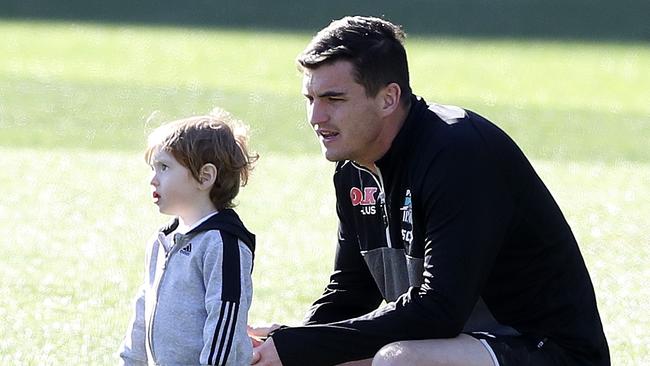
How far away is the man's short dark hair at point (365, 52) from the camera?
4309 millimetres

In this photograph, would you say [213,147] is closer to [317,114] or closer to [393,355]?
[317,114]

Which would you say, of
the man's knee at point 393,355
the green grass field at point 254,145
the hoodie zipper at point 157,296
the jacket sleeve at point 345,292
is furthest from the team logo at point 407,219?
the green grass field at point 254,145

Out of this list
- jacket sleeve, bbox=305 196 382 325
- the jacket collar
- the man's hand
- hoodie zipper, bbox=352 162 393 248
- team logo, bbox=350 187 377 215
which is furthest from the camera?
jacket sleeve, bbox=305 196 382 325

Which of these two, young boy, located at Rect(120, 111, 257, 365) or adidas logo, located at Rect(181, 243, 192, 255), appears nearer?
young boy, located at Rect(120, 111, 257, 365)

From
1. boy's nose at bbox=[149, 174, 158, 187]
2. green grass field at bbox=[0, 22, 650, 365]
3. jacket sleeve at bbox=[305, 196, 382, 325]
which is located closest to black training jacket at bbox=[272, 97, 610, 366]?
jacket sleeve at bbox=[305, 196, 382, 325]

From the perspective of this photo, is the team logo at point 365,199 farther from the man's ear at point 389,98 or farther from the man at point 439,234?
the man's ear at point 389,98

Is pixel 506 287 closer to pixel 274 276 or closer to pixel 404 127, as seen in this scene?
pixel 404 127

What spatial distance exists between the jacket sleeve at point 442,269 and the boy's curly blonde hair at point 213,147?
0.47m

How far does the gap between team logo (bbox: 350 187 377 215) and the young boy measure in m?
0.39

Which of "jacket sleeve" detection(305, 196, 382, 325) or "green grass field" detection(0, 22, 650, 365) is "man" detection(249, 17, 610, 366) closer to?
"jacket sleeve" detection(305, 196, 382, 325)

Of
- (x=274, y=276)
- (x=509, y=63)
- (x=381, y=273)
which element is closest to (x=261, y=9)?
(x=509, y=63)

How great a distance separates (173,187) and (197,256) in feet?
Answer: 0.80

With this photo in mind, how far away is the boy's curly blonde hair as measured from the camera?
434 cm

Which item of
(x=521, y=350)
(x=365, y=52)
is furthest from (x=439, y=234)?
(x=365, y=52)
